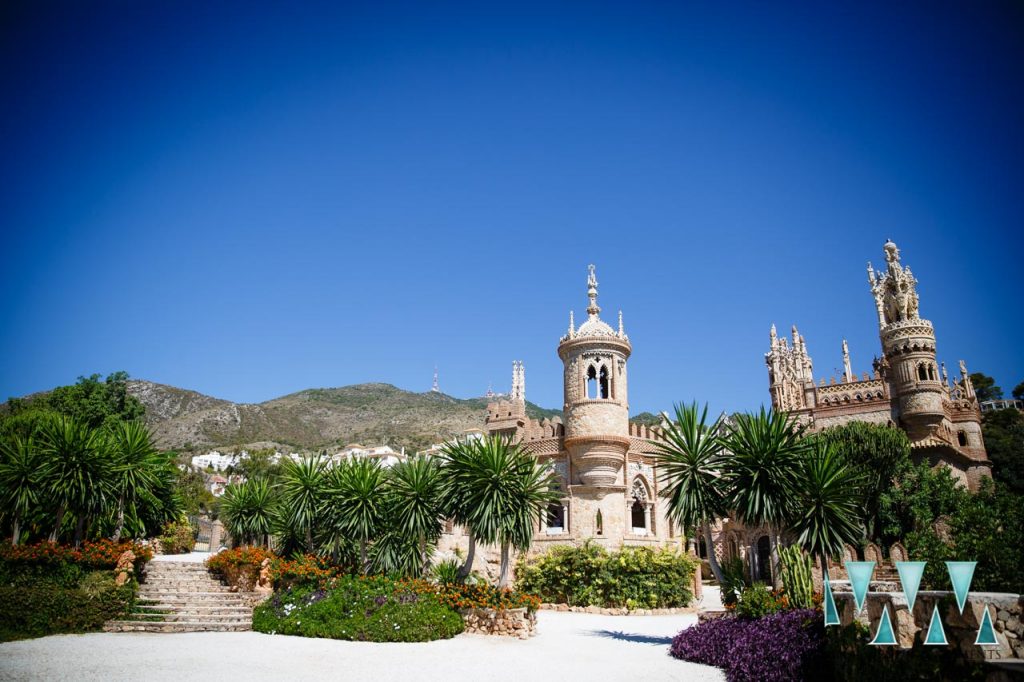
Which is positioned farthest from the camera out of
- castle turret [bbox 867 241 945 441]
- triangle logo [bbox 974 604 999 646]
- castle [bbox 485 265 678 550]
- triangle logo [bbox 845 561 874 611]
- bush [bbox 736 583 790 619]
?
castle turret [bbox 867 241 945 441]

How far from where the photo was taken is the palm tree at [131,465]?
20.7 meters

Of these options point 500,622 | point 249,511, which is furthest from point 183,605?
point 500,622

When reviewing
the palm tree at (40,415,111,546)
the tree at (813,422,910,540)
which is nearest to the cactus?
the tree at (813,422,910,540)

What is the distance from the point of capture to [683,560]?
2494cm

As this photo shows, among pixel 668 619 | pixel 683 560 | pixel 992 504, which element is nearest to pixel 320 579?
pixel 668 619

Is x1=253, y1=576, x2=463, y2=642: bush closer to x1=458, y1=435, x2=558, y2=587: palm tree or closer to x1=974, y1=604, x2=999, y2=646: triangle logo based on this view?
x1=458, y1=435, x2=558, y2=587: palm tree

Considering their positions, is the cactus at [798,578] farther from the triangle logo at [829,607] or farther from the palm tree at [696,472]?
the triangle logo at [829,607]

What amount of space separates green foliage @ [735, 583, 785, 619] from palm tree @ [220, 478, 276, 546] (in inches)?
756

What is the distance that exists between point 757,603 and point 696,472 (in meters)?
3.37

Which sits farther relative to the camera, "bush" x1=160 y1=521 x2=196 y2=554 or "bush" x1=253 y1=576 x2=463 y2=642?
"bush" x1=160 y1=521 x2=196 y2=554

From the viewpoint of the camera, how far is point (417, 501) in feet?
66.1

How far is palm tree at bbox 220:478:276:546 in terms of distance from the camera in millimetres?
26375

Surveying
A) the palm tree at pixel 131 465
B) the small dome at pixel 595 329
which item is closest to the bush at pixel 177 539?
the palm tree at pixel 131 465

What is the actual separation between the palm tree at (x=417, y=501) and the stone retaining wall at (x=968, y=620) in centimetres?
1300
